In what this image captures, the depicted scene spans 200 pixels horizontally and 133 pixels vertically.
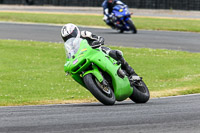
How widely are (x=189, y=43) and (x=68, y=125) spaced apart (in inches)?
702

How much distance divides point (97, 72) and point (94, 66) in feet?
0.55

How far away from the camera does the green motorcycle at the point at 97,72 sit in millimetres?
8680

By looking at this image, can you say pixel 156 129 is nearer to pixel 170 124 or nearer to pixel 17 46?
pixel 170 124

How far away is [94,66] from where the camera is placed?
884cm

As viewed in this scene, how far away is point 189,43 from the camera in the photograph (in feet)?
78.2

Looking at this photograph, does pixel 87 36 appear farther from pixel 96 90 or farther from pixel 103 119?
pixel 103 119

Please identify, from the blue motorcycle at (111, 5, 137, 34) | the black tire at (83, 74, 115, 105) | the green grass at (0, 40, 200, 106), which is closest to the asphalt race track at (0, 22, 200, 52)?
the blue motorcycle at (111, 5, 137, 34)

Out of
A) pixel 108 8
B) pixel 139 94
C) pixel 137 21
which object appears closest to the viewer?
pixel 139 94

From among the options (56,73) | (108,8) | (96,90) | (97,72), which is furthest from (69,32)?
(108,8)

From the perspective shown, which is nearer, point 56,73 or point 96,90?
point 96,90

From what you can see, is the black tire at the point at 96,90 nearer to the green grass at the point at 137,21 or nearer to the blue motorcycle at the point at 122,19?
the blue motorcycle at the point at 122,19

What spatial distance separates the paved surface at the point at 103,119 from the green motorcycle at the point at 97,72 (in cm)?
34

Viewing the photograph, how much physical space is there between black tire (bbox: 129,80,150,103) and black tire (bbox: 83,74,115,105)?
36.4 inches

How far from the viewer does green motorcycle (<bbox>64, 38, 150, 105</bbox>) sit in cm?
868
